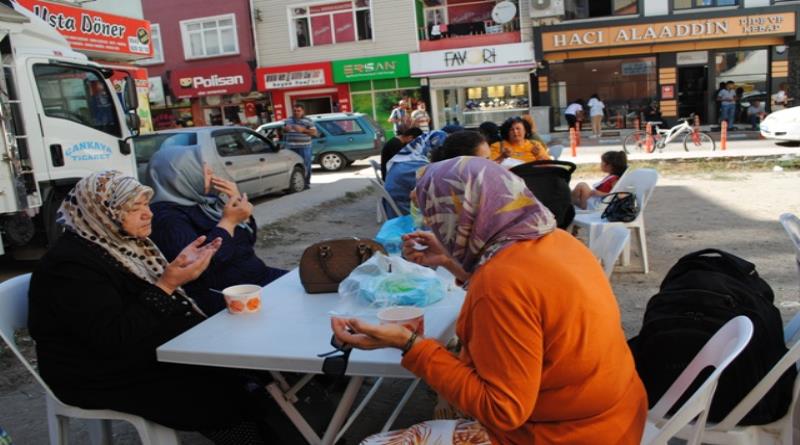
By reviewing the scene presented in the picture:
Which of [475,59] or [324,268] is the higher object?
[475,59]

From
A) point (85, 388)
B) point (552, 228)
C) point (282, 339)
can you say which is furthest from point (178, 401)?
point (552, 228)

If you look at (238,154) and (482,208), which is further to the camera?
(238,154)

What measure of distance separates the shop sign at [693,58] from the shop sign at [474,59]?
15.9 ft

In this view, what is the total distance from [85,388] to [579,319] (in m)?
1.80

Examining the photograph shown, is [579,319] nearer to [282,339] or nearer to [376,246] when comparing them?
[282,339]

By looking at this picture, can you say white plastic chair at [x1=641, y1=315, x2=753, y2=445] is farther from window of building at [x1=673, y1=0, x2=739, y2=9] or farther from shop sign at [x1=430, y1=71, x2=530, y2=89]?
window of building at [x1=673, y1=0, x2=739, y2=9]

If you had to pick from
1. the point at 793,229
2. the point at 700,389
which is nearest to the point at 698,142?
the point at 793,229

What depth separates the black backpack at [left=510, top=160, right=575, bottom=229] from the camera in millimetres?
4488

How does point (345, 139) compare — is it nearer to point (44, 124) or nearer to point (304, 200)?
point (304, 200)

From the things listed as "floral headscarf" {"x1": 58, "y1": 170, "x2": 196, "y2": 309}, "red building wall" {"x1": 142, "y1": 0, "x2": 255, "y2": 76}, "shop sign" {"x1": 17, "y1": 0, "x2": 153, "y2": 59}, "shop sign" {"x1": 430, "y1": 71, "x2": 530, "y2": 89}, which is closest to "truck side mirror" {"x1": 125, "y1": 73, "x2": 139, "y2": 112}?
"shop sign" {"x1": 17, "y1": 0, "x2": 153, "y2": 59}

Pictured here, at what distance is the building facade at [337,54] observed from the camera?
21844mm

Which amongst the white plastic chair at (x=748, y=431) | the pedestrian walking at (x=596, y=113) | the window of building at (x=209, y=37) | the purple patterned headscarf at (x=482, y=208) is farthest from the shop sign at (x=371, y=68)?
the purple patterned headscarf at (x=482, y=208)

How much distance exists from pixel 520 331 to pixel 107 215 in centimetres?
171

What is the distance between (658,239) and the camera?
21.4 ft
